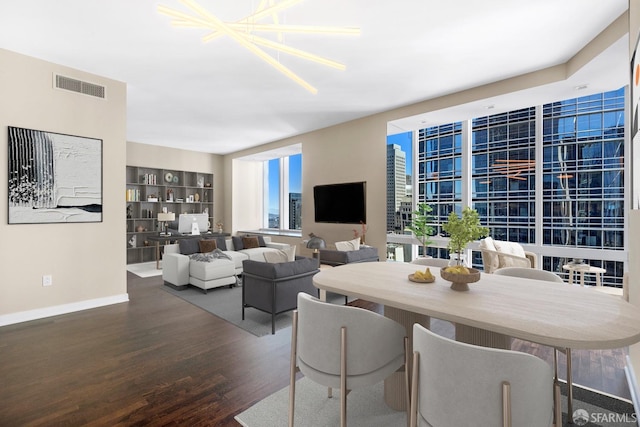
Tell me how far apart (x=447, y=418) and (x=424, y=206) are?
4435mm

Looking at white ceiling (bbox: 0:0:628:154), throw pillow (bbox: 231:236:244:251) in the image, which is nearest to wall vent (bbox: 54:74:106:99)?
white ceiling (bbox: 0:0:628:154)

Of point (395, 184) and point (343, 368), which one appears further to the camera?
point (395, 184)

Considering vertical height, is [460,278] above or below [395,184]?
below

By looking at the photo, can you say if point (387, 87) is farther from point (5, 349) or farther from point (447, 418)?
point (5, 349)

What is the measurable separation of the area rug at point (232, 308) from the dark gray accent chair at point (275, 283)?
17 cm

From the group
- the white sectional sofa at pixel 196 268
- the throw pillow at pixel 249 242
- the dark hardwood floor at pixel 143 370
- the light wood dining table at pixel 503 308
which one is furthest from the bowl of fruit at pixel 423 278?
the throw pillow at pixel 249 242

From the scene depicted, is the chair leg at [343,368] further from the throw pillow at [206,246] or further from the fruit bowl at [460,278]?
the throw pillow at [206,246]

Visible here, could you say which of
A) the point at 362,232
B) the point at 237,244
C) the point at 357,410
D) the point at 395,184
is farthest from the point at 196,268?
the point at 395,184

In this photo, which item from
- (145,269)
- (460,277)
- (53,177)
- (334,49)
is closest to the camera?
(460,277)

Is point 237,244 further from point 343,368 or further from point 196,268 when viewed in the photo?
point 343,368

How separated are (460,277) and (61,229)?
429 centimetres

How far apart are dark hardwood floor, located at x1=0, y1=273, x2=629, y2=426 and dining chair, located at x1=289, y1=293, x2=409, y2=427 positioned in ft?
2.74

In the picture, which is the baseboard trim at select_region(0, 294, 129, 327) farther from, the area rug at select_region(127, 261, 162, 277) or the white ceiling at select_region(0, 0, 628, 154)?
the white ceiling at select_region(0, 0, 628, 154)

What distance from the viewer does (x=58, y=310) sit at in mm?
3646
